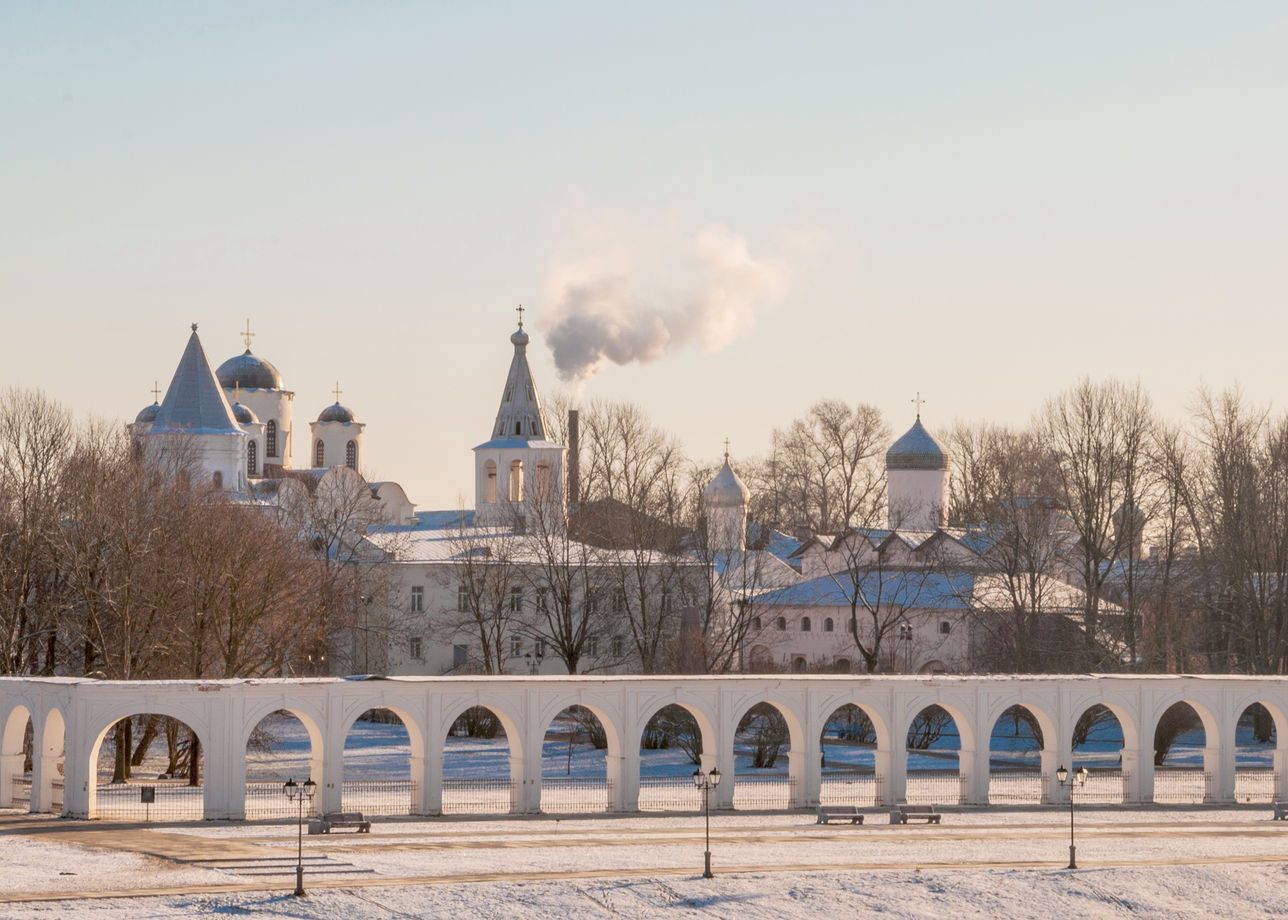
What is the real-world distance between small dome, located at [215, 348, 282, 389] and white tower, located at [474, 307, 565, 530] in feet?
77.2

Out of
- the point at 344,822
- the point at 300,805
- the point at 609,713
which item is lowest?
Answer: the point at 344,822

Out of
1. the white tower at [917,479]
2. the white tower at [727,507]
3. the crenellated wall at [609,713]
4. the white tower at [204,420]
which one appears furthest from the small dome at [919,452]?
the crenellated wall at [609,713]

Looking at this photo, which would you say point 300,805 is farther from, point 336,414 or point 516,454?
point 336,414

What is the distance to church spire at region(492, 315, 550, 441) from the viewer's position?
78938mm

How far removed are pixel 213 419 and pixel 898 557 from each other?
2642 centimetres

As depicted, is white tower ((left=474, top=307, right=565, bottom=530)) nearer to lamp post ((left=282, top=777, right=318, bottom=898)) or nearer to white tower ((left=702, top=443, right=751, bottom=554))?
white tower ((left=702, top=443, right=751, bottom=554))

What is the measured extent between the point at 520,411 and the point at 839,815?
3967 centimetres

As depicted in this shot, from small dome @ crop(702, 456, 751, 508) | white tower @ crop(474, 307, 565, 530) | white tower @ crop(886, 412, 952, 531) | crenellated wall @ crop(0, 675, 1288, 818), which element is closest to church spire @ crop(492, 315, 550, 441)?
white tower @ crop(474, 307, 565, 530)

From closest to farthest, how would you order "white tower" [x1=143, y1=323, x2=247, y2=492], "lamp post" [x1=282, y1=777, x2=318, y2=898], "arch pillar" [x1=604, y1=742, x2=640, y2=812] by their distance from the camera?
"lamp post" [x1=282, y1=777, x2=318, y2=898] → "arch pillar" [x1=604, y1=742, x2=640, y2=812] → "white tower" [x1=143, y1=323, x2=247, y2=492]

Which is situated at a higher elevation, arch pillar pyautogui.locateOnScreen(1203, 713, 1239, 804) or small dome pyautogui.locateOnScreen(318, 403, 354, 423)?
small dome pyautogui.locateOnScreen(318, 403, 354, 423)

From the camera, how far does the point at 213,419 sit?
77.6 meters

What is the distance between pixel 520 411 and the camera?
79.2 meters

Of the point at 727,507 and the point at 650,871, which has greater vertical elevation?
the point at 727,507

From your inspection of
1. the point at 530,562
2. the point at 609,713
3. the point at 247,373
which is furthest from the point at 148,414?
the point at 609,713
